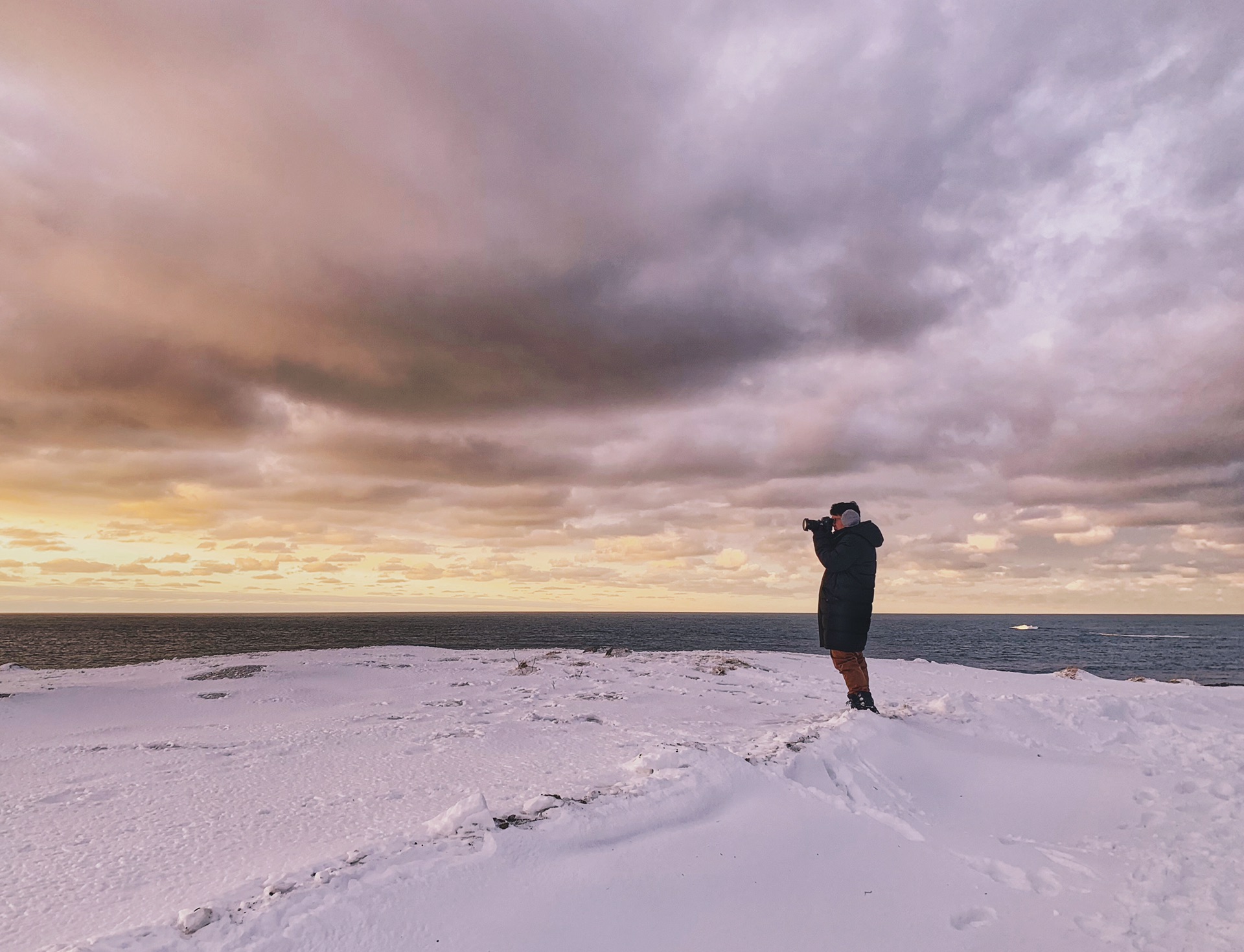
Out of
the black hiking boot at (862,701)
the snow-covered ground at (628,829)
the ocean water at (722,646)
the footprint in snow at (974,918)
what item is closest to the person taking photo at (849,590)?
the black hiking boot at (862,701)

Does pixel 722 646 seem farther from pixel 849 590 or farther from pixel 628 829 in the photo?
pixel 628 829

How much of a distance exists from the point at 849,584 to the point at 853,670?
113 cm

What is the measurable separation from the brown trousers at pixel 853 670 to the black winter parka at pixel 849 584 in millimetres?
102

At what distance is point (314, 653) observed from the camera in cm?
1836

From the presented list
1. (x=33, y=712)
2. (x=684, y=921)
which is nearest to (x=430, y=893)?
(x=684, y=921)

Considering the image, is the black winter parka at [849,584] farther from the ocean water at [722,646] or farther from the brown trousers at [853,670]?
the ocean water at [722,646]

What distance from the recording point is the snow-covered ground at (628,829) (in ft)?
10.4

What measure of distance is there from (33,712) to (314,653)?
8.57 m

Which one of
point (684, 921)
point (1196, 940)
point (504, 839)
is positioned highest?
point (504, 839)

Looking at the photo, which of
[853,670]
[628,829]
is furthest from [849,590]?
[628,829]

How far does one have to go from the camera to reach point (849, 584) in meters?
8.17

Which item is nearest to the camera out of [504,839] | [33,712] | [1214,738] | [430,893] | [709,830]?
[430,893]

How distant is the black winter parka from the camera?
809 cm

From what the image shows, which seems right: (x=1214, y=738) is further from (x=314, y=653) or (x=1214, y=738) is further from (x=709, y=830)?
(x=314, y=653)
